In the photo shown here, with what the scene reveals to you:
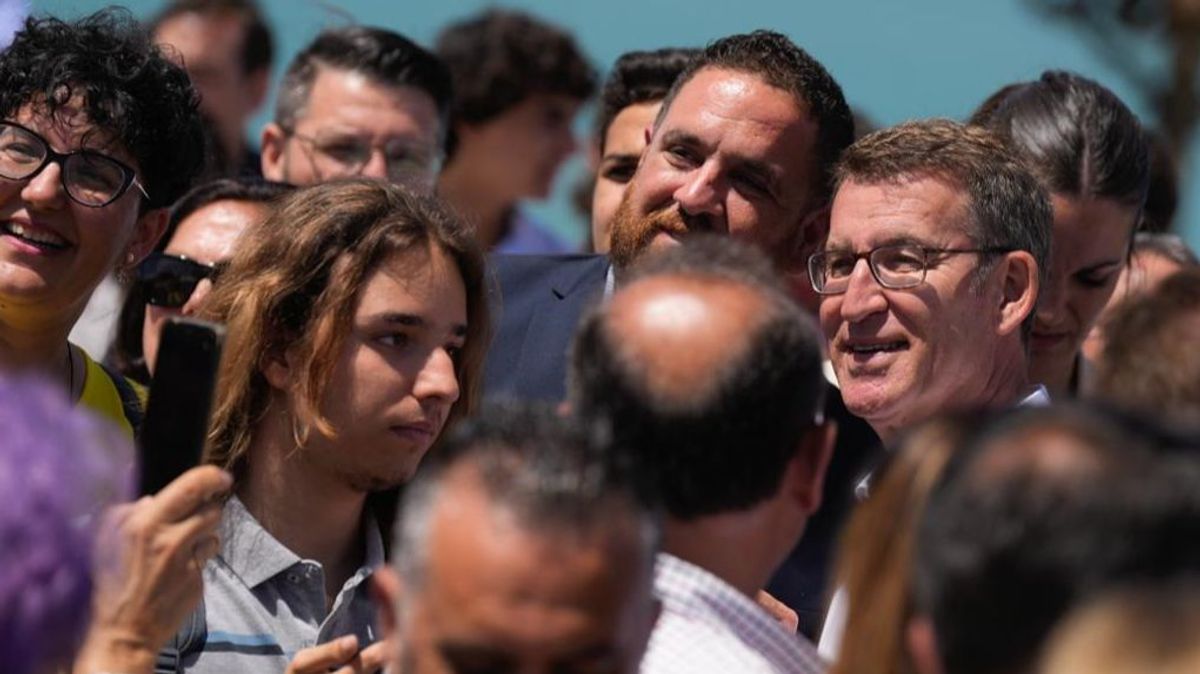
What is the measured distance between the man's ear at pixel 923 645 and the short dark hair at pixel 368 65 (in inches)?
172

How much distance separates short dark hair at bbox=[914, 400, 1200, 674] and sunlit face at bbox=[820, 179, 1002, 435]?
2114 mm

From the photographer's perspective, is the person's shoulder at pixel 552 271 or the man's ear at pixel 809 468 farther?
the person's shoulder at pixel 552 271

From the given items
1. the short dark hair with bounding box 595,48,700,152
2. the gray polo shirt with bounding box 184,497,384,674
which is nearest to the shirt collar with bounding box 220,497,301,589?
the gray polo shirt with bounding box 184,497,384,674

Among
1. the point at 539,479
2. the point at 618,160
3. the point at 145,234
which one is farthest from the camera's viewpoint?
the point at 618,160

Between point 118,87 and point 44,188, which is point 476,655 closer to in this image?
point 44,188

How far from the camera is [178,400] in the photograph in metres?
3.06

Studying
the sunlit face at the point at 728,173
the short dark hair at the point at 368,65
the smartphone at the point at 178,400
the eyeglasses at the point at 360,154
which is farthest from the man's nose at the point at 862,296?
the short dark hair at the point at 368,65

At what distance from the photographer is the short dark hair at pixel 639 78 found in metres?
6.20

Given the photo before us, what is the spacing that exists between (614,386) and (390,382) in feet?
4.17

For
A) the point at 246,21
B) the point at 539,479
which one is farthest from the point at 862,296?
the point at 246,21

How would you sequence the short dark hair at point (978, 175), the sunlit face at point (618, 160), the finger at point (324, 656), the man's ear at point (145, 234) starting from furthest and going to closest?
the sunlit face at point (618, 160) → the man's ear at point (145, 234) → the short dark hair at point (978, 175) → the finger at point (324, 656)

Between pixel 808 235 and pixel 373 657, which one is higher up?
pixel 808 235

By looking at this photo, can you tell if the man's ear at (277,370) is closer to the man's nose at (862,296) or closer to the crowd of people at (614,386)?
the crowd of people at (614,386)

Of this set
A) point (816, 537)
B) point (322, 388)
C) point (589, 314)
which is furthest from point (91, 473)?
point (816, 537)
